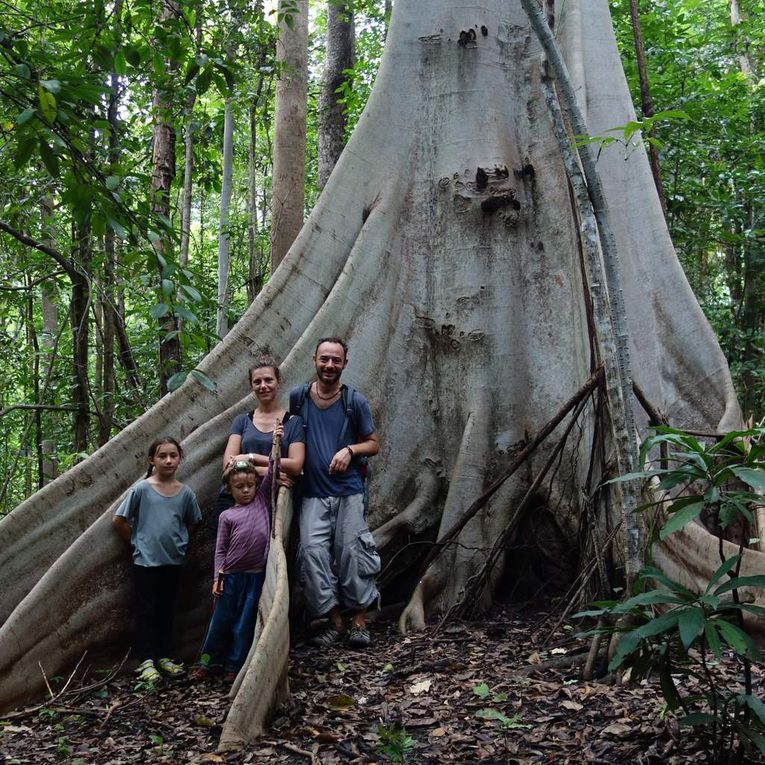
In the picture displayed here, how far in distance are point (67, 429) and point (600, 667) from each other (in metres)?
8.23

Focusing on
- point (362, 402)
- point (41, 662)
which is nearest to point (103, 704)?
point (41, 662)

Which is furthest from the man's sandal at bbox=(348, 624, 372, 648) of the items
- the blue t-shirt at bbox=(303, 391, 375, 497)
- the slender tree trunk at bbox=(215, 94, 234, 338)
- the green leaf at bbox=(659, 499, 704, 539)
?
the slender tree trunk at bbox=(215, 94, 234, 338)

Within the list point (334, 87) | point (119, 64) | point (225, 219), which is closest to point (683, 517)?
point (119, 64)

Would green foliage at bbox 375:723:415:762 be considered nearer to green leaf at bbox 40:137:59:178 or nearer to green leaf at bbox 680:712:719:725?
green leaf at bbox 680:712:719:725

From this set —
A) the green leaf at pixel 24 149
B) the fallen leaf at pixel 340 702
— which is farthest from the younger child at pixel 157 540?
the green leaf at pixel 24 149

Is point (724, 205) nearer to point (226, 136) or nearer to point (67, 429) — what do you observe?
point (226, 136)

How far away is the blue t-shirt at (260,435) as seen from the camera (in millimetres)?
4793

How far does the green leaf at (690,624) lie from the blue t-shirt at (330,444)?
102 inches

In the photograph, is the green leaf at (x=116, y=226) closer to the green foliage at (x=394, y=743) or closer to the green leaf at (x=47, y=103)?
the green leaf at (x=47, y=103)

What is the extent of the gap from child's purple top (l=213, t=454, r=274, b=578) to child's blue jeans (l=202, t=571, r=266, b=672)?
2.4 inches

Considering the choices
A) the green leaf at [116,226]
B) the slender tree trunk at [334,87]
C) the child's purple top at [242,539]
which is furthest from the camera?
the slender tree trunk at [334,87]

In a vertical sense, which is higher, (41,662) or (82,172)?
(82,172)

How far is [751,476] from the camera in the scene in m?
2.37

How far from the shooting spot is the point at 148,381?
10.1 m
